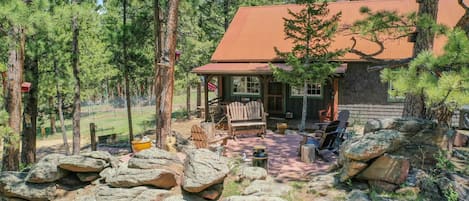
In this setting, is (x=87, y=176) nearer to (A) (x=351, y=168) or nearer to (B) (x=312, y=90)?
(A) (x=351, y=168)

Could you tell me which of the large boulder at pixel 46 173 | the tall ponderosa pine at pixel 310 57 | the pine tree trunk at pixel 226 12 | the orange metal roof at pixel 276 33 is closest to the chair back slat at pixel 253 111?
the tall ponderosa pine at pixel 310 57

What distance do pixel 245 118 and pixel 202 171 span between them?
519cm

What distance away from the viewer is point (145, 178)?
6.30 meters

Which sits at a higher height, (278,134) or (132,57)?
(132,57)

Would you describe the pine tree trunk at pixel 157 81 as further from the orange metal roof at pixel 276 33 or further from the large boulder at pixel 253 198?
the orange metal roof at pixel 276 33

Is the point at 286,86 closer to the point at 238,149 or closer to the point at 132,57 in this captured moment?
the point at 238,149

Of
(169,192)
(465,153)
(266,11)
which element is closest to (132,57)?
(266,11)

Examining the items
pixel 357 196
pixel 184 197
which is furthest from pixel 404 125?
pixel 184 197

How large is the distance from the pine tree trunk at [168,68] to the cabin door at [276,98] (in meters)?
7.09

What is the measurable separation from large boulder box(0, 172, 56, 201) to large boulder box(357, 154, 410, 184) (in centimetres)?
609

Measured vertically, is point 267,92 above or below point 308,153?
above

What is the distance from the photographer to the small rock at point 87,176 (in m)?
6.97

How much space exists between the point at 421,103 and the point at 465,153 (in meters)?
1.33

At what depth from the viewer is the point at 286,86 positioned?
14758 millimetres
